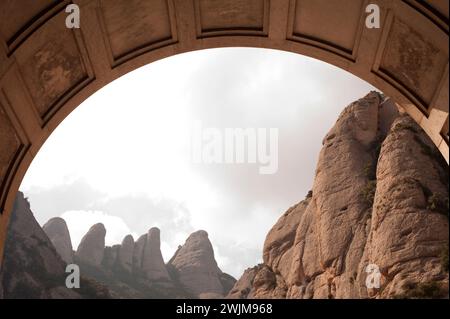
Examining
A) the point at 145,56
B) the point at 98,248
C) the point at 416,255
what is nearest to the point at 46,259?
the point at 98,248

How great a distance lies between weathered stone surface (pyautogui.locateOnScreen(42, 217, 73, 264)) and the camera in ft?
348

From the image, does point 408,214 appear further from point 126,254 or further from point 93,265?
point 126,254

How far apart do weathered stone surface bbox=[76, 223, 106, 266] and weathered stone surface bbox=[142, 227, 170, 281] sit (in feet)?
35.6

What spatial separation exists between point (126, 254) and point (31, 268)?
1785 inches

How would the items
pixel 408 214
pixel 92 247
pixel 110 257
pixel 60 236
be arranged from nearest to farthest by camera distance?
pixel 408 214 → pixel 60 236 → pixel 92 247 → pixel 110 257

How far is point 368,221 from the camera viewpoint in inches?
1937

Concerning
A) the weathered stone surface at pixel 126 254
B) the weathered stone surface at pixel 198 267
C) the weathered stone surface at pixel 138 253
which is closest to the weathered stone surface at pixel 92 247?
the weathered stone surface at pixel 126 254

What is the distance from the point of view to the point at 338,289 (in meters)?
46.8

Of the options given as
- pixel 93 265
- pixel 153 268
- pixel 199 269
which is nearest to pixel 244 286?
pixel 199 269

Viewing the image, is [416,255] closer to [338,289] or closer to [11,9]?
[338,289]

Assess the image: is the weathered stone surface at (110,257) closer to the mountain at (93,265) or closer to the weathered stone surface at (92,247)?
the mountain at (93,265)
